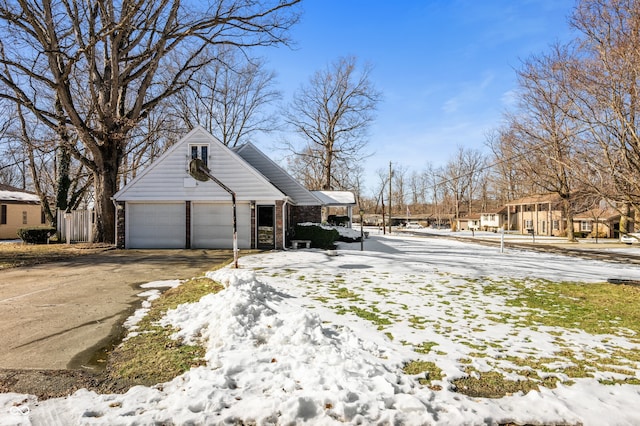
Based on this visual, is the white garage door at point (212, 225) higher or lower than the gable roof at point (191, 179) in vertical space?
lower

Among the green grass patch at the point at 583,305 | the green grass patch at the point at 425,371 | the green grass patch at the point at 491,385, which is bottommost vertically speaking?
the green grass patch at the point at 583,305

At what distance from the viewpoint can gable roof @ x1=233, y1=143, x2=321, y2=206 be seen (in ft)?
67.8

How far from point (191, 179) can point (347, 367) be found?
1498 centimetres

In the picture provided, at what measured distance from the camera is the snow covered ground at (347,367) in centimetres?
306

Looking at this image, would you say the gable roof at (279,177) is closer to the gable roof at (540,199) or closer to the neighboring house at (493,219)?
the gable roof at (540,199)

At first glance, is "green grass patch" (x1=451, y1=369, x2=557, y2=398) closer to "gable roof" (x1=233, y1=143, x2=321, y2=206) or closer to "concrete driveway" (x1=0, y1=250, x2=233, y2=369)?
"concrete driveway" (x1=0, y1=250, x2=233, y2=369)

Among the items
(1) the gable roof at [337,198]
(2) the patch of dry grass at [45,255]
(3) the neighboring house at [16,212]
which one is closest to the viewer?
(2) the patch of dry grass at [45,255]

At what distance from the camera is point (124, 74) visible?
56.1ft

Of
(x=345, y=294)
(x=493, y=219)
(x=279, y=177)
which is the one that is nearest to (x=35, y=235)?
(x=279, y=177)

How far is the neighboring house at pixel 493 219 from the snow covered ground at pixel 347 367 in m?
52.5

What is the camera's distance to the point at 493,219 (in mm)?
56625

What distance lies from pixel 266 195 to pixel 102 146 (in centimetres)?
882

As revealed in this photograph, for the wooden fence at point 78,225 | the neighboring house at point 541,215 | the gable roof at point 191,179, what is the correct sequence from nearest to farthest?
the gable roof at point 191,179 → the wooden fence at point 78,225 → the neighboring house at point 541,215

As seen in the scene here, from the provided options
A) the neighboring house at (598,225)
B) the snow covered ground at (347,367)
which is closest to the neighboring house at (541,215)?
the neighboring house at (598,225)
